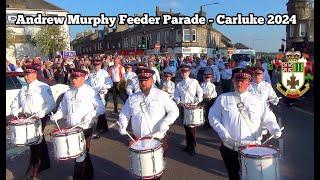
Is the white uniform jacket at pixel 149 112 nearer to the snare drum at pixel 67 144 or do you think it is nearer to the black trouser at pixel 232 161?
the snare drum at pixel 67 144

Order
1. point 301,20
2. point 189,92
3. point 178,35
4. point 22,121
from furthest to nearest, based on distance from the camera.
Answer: point 301,20
point 178,35
point 189,92
point 22,121

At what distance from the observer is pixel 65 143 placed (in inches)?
213

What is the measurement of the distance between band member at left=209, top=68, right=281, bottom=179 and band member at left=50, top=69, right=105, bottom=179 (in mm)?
1902

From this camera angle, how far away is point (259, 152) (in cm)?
446

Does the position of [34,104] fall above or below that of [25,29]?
below

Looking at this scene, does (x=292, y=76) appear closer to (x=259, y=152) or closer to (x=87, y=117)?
(x=87, y=117)

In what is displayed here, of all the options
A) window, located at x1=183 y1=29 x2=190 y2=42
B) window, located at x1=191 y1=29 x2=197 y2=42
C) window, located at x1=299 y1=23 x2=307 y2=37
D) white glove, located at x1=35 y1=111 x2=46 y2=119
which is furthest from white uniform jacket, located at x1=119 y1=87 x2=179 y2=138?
window, located at x1=299 y1=23 x2=307 y2=37

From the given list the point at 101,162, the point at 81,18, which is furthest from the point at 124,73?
the point at 101,162

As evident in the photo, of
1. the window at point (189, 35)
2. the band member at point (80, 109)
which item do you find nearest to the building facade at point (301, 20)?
the window at point (189, 35)

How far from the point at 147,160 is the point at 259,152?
1281 mm

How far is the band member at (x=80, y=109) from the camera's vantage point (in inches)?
233

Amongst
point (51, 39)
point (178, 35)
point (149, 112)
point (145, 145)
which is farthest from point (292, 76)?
point (178, 35)

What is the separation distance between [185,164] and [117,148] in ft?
6.18
